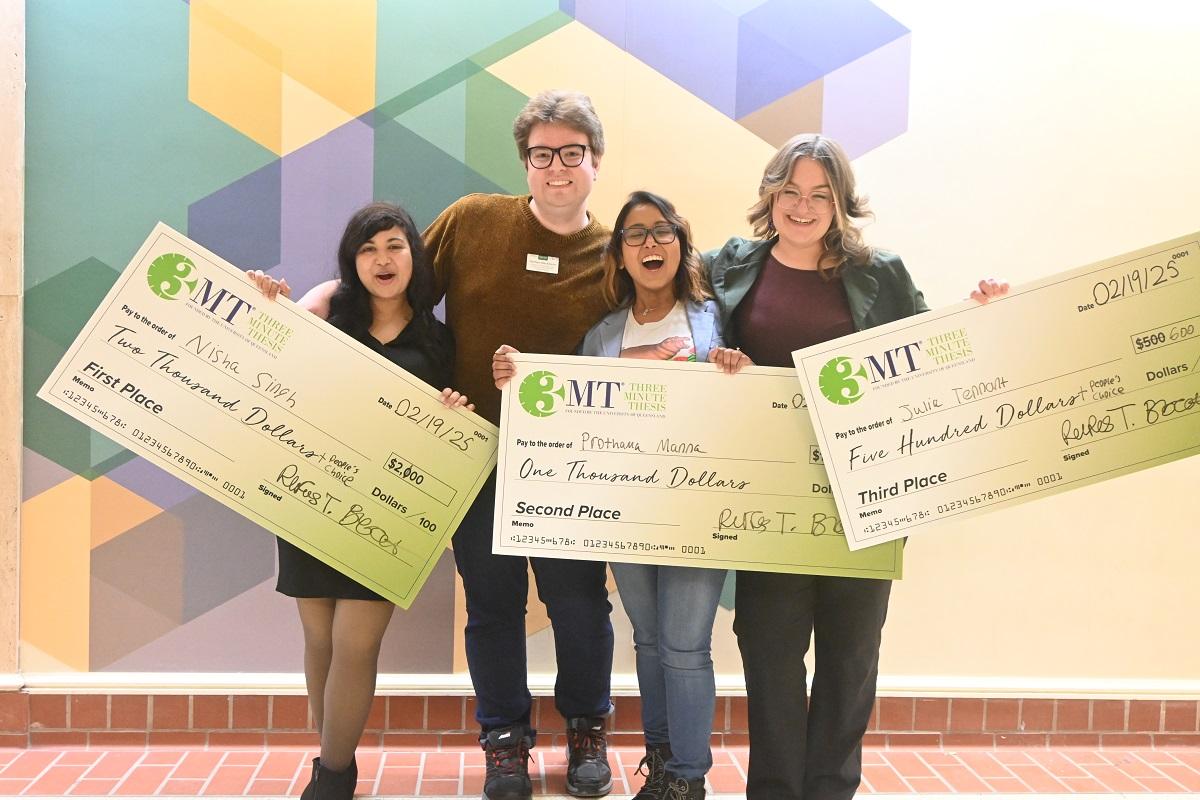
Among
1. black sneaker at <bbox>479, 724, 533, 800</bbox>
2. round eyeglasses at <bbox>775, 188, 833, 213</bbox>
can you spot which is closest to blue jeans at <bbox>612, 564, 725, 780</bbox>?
black sneaker at <bbox>479, 724, 533, 800</bbox>

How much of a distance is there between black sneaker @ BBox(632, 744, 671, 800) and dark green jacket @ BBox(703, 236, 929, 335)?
108cm

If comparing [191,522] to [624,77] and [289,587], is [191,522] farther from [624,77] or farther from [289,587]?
[624,77]

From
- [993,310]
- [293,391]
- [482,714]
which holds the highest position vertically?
[993,310]

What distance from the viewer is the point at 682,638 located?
213cm

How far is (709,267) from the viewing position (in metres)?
2.24

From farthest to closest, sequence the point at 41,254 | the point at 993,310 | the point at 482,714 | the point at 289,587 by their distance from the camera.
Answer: the point at 41,254, the point at 482,714, the point at 289,587, the point at 993,310

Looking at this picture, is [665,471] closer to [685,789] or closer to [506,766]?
[685,789]

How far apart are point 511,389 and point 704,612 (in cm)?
71

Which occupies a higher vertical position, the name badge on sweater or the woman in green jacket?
the name badge on sweater

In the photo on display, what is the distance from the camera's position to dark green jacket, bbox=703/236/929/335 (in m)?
2.10

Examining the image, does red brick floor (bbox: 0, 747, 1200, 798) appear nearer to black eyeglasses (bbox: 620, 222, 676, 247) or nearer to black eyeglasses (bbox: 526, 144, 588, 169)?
black eyeglasses (bbox: 620, 222, 676, 247)

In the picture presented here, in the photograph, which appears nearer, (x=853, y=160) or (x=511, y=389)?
(x=511, y=389)

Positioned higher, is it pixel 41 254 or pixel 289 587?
pixel 41 254

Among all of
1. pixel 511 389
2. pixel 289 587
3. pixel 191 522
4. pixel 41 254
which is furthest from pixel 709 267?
pixel 41 254
